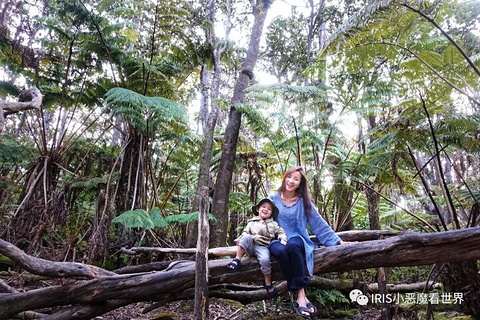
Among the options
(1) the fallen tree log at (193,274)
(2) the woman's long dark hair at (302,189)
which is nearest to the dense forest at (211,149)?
(1) the fallen tree log at (193,274)

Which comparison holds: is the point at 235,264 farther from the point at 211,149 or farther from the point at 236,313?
the point at 211,149

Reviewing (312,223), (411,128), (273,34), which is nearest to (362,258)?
(312,223)

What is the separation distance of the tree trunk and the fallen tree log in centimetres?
127

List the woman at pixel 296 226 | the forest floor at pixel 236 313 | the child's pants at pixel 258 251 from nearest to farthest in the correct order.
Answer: the woman at pixel 296 226 → the child's pants at pixel 258 251 → the forest floor at pixel 236 313

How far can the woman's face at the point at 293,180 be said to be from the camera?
126 inches

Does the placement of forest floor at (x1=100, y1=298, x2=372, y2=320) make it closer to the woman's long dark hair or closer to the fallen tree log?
the fallen tree log

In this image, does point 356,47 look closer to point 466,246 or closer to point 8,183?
point 466,246

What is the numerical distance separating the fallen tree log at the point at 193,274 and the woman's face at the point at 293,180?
667mm

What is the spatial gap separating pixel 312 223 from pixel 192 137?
3.78 m

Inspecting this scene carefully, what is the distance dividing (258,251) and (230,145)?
2370mm

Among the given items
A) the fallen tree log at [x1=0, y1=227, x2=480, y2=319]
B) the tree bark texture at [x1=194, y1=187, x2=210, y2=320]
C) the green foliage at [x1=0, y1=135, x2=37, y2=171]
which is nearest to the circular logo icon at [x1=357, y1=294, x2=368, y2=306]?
the fallen tree log at [x1=0, y1=227, x2=480, y2=319]

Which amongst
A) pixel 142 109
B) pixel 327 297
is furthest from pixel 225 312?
pixel 142 109

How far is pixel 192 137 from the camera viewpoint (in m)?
6.47

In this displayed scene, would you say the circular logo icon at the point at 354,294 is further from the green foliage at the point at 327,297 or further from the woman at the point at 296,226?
the woman at the point at 296,226
